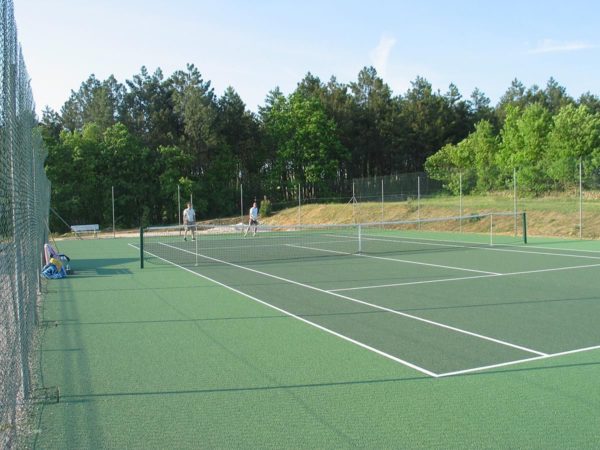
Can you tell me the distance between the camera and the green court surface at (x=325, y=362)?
4234 mm

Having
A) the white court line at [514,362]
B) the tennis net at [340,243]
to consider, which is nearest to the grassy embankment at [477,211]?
the tennis net at [340,243]

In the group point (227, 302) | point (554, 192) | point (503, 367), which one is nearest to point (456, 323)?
point (503, 367)

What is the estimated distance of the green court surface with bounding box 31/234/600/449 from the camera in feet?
13.9

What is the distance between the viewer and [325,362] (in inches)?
237

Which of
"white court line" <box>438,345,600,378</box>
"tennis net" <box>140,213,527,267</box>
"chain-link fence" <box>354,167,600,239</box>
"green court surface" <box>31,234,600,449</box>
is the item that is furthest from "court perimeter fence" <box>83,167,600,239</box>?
"white court line" <box>438,345,600,378</box>

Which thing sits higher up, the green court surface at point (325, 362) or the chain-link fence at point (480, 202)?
the chain-link fence at point (480, 202)

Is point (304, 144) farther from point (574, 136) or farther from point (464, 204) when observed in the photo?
point (464, 204)

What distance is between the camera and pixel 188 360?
6.15 metres

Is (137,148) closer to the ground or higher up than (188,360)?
higher up

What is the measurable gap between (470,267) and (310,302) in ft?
19.2

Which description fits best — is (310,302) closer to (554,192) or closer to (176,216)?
(554,192)

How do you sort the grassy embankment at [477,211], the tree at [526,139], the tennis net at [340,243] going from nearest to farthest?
the tennis net at [340,243], the grassy embankment at [477,211], the tree at [526,139]

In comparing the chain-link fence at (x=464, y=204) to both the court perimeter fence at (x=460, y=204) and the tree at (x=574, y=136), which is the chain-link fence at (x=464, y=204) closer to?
the court perimeter fence at (x=460, y=204)

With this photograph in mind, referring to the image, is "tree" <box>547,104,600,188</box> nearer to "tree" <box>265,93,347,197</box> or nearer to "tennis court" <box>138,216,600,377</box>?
"tree" <box>265,93,347,197</box>
